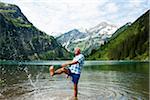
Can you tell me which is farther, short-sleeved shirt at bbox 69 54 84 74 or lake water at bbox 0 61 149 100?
lake water at bbox 0 61 149 100

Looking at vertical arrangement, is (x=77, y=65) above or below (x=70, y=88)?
above

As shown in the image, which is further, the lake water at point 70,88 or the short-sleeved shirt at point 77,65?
the lake water at point 70,88

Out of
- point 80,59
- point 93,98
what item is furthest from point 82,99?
point 80,59

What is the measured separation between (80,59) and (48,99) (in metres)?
3.13

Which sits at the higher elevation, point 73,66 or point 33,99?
point 73,66

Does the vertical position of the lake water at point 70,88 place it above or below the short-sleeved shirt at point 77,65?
below

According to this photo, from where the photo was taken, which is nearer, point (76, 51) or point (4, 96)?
point (76, 51)

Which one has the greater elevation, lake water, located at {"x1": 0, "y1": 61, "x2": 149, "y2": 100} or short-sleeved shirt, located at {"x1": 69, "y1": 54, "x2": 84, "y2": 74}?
short-sleeved shirt, located at {"x1": 69, "y1": 54, "x2": 84, "y2": 74}

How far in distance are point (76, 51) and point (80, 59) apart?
558mm

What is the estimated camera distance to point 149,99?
1991cm

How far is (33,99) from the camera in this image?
20453 mm

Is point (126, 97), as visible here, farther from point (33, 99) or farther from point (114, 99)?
point (33, 99)

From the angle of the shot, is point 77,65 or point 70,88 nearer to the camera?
point 77,65

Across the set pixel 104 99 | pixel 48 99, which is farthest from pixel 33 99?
pixel 104 99
